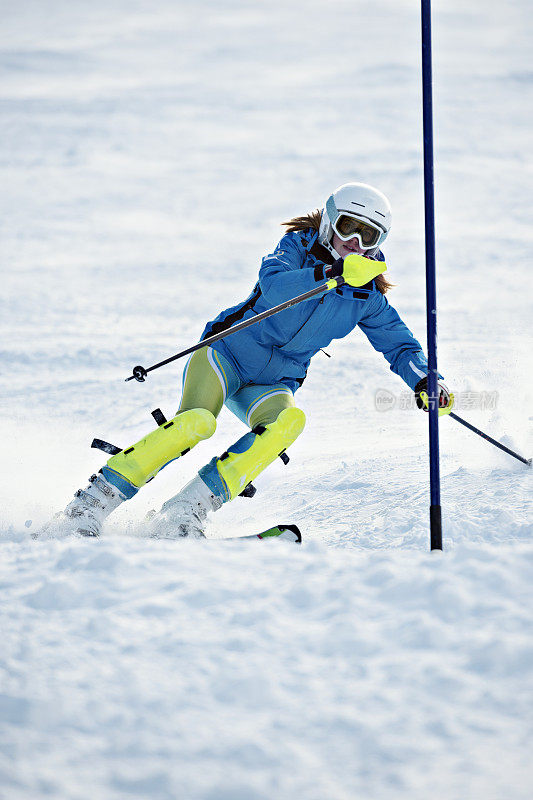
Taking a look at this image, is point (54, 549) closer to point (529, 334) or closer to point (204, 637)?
point (204, 637)

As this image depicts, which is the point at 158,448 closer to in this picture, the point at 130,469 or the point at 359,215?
the point at 130,469

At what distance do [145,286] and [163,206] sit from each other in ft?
13.1

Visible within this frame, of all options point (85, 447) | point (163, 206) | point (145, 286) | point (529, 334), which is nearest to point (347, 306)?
point (85, 447)

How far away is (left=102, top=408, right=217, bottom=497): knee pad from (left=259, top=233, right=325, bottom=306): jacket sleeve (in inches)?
28.1

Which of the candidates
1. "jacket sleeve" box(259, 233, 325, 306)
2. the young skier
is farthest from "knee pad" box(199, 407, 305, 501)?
"jacket sleeve" box(259, 233, 325, 306)

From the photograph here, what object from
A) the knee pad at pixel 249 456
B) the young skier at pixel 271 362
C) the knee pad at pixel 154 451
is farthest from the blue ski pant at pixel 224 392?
the knee pad at pixel 154 451

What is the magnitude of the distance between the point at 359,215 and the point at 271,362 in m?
0.91

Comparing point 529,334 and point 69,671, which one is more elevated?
point 69,671

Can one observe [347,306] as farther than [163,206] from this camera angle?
No

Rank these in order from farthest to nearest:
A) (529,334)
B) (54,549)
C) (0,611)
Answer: (529,334), (54,549), (0,611)

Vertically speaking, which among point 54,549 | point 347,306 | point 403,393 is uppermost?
point 347,306

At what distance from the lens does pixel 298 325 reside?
3.99 meters

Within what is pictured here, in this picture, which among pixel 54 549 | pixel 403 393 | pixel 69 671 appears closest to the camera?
pixel 69 671

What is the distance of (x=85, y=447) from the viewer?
6559 mm
